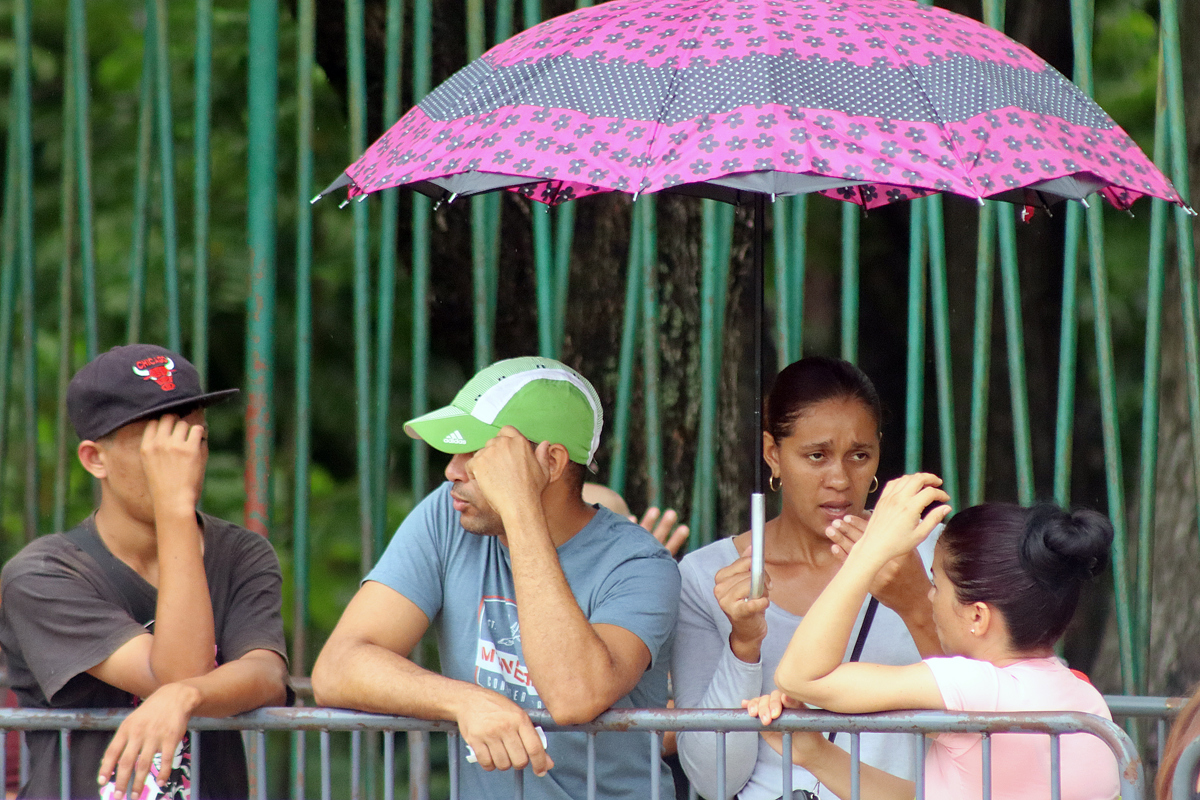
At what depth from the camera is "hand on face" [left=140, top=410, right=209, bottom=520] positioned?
2.56 m

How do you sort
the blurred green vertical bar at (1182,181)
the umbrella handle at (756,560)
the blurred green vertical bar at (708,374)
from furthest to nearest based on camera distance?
the blurred green vertical bar at (708,374)
the blurred green vertical bar at (1182,181)
the umbrella handle at (756,560)

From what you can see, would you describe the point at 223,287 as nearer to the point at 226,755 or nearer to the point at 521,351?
the point at 521,351

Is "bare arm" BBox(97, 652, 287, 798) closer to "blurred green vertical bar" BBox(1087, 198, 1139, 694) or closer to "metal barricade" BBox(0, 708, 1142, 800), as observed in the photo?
"metal barricade" BBox(0, 708, 1142, 800)

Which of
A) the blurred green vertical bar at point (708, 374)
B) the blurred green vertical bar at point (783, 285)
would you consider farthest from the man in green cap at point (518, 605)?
the blurred green vertical bar at point (783, 285)

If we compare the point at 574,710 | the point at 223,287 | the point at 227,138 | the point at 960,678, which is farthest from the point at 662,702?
the point at 227,138

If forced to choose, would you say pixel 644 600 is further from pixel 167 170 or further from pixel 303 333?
pixel 167 170

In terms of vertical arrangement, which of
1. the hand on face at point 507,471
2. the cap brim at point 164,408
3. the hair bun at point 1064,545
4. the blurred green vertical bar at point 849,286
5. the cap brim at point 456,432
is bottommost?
the hair bun at point 1064,545

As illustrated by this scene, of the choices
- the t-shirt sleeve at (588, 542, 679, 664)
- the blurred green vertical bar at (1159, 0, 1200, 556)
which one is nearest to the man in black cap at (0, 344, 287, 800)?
the t-shirt sleeve at (588, 542, 679, 664)

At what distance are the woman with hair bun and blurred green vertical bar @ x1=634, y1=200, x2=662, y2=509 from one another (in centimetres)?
141

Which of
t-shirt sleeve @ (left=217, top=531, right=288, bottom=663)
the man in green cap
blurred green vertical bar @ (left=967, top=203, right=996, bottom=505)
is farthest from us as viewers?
blurred green vertical bar @ (left=967, top=203, right=996, bottom=505)

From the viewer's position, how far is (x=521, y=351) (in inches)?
164

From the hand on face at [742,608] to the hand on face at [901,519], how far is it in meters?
0.27

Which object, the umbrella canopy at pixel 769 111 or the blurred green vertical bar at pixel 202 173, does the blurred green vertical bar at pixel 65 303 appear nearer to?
the blurred green vertical bar at pixel 202 173

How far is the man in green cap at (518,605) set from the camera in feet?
7.83
